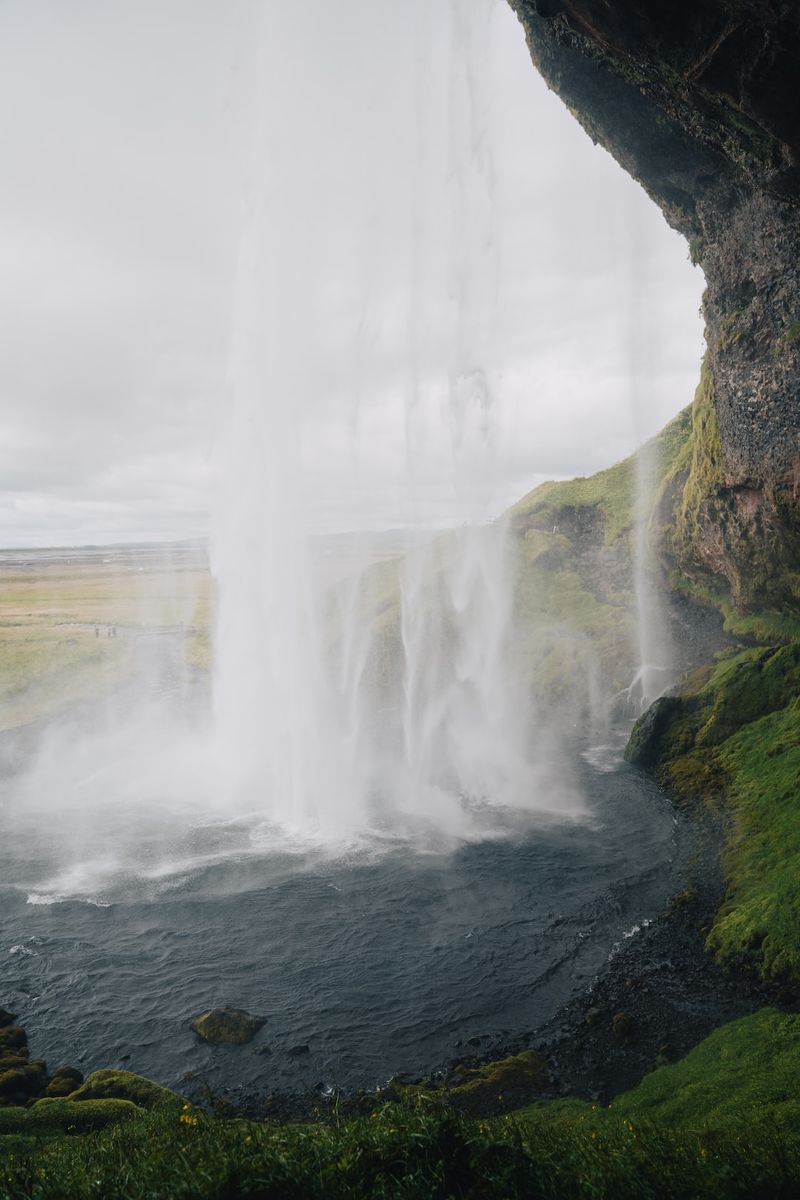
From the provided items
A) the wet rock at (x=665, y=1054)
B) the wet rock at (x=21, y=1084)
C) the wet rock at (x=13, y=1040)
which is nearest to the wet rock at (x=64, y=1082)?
the wet rock at (x=21, y=1084)

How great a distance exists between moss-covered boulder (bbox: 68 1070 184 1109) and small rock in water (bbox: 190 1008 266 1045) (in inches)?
99.8

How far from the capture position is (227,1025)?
69.0ft

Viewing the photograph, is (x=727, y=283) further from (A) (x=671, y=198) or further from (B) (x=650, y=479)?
(B) (x=650, y=479)

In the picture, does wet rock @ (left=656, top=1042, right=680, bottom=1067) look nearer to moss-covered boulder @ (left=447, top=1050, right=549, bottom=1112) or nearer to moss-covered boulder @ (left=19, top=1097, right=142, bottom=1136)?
moss-covered boulder @ (left=447, top=1050, right=549, bottom=1112)

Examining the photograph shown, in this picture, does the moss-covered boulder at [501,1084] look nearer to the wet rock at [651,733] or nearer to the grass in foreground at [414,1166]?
the grass in foreground at [414,1166]

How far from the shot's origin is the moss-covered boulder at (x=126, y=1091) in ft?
57.1

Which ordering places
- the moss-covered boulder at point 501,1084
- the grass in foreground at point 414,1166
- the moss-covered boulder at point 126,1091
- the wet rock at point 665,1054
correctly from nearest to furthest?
1. the grass in foreground at point 414,1166
2. the moss-covered boulder at point 501,1084
3. the moss-covered boulder at point 126,1091
4. the wet rock at point 665,1054

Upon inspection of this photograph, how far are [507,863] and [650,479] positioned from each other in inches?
1941

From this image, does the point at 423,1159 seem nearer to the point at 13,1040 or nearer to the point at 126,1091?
the point at 126,1091

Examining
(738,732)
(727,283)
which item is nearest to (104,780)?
(738,732)

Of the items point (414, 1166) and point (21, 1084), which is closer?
point (414, 1166)

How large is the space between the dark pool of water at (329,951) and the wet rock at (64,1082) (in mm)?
996

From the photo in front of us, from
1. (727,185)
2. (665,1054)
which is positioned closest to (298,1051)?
(665,1054)

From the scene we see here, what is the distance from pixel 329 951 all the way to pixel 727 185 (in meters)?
40.7
